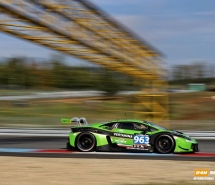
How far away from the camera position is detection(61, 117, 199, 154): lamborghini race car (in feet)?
42.1

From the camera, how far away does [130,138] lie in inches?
512

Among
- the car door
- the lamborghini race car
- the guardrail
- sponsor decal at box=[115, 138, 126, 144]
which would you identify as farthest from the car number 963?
the guardrail

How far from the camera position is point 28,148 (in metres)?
15.4

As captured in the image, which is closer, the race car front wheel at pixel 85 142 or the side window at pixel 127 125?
the side window at pixel 127 125

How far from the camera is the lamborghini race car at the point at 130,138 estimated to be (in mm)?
12820

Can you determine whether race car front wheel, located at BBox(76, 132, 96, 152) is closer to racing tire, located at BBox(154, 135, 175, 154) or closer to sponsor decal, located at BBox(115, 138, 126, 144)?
sponsor decal, located at BBox(115, 138, 126, 144)

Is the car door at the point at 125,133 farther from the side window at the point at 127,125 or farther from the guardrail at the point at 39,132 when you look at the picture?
the guardrail at the point at 39,132

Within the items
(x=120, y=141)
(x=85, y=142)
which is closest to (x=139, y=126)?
(x=120, y=141)

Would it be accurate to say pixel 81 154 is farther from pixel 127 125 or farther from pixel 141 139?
pixel 141 139

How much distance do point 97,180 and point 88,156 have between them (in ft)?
11.8

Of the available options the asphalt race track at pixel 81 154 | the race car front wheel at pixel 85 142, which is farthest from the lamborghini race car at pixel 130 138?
the asphalt race track at pixel 81 154

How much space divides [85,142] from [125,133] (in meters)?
1.22

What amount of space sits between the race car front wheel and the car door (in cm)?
60

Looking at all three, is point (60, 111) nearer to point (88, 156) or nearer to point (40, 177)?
point (88, 156)
